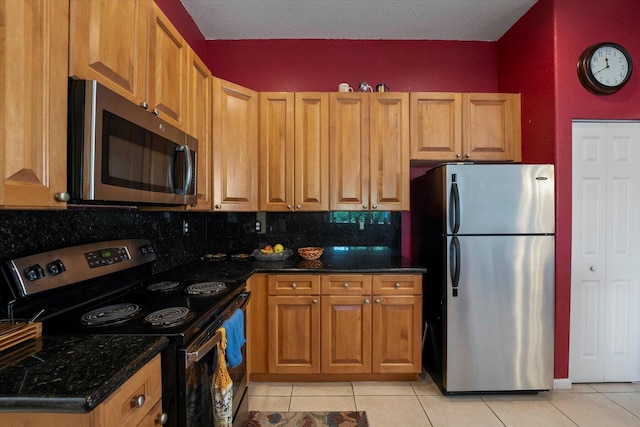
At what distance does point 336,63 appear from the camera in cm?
288

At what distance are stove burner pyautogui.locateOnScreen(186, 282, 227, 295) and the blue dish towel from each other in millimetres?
160

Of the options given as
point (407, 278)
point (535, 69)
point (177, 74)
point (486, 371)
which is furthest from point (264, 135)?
point (486, 371)

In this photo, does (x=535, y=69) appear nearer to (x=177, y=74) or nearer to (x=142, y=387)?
(x=177, y=74)

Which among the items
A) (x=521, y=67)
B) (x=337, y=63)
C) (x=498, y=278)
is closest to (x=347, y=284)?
(x=498, y=278)

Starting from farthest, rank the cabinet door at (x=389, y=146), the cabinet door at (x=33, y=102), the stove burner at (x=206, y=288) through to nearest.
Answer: the cabinet door at (x=389, y=146), the stove burner at (x=206, y=288), the cabinet door at (x=33, y=102)

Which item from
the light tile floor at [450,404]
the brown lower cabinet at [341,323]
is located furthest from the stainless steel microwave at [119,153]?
the light tile floor at [450,404]

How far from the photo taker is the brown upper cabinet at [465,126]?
2568mm

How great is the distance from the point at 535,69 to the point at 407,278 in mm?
1934

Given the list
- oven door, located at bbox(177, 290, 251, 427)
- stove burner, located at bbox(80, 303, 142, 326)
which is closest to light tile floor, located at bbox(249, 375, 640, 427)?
oven door, located at bbox(177, 290, 251, 427)

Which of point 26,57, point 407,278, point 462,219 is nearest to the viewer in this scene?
point 26,57

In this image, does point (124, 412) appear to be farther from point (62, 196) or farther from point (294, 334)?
point (294, 334)

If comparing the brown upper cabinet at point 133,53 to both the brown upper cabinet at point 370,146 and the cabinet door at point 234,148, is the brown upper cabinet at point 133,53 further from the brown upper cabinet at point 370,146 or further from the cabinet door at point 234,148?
the brown upper cabinet at point 370,146

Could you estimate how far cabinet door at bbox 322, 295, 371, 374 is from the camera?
2.29 m

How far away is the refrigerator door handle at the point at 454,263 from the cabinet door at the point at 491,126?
33.9 inches
